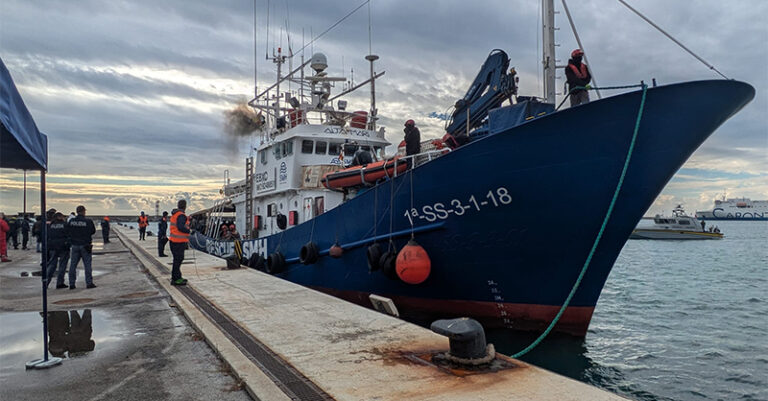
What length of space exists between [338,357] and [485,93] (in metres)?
6.27

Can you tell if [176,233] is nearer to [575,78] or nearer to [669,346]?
[575,78]

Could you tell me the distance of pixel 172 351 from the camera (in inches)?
168

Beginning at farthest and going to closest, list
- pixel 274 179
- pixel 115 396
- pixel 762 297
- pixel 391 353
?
pixel 762 297 → pixel 274 179 → pixel 391 353 → pixel 115 396

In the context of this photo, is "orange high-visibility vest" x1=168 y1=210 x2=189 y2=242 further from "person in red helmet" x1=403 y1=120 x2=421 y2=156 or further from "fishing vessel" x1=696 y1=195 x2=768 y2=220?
"fishing vessel" x1=696 y1=195 x2=768 y2=220

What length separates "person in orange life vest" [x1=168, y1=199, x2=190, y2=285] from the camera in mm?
A: 7730

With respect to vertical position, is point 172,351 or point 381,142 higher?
point 381,142

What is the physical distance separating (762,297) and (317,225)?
45.4 ft

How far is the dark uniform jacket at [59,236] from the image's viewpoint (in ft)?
26.2

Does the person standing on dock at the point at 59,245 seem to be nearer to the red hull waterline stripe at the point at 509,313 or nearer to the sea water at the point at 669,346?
the red hull waterline stripe at the point at 509,313

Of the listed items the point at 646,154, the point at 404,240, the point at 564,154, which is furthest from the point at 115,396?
the point at 646,154

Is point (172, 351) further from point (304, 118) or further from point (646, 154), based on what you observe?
point (304, 118)

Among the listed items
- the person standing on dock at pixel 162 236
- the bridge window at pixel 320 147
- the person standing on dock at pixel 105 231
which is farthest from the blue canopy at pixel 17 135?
the person standing on dock at pixel 105 231

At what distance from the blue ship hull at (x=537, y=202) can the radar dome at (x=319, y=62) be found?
696cm

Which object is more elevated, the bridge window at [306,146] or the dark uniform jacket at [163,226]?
the bridge window at [306,146]
